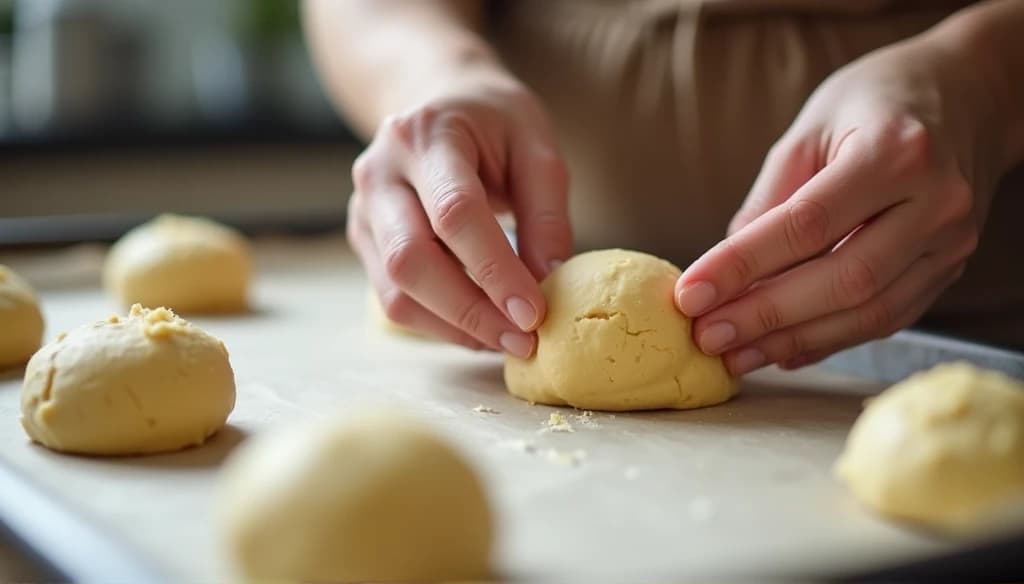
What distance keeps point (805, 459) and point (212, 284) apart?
4.57 ft

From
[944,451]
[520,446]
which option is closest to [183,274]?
[520,446]

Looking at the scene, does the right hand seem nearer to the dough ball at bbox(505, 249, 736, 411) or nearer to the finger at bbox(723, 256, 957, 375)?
the dough ball at bbox(505, 249, 736, 411)

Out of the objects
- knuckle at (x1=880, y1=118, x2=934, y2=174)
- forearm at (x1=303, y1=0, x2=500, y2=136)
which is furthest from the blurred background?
knuckle at (x1=880, y1=118, x2=934, y2=174)

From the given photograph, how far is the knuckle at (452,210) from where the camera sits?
1459mm

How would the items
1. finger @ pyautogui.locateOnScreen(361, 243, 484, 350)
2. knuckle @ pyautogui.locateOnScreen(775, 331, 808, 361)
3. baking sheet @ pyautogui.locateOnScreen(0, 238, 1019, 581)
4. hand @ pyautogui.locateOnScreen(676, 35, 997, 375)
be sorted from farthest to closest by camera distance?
finger @ pyautogui.locateOnScreen(361, 243, 484, 350), knuckle @ pyautogui.locateOnScreen(775, 331, 808, 361), hand @ pyautogui.locateOnScreen(676, 35, 997, 375), baking sheet @ pyautogui.locateOnScreen(0, 238, 1019, 581)

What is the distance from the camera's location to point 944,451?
1059 millimetres

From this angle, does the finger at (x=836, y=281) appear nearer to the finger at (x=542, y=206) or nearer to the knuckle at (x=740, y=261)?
the knuckle at (x=740, y=261)

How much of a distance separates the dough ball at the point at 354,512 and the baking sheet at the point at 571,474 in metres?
0.07

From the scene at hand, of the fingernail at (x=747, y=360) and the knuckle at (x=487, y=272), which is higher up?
the knuckle at (x=487, y=272)

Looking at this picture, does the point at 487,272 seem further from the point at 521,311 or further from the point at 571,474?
the point at 571,474

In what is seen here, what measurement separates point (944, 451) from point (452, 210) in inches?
26.6

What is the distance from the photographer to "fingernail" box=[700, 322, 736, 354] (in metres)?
1.48

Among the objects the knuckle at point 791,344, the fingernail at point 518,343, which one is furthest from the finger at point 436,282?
the knuckle at point 791,344

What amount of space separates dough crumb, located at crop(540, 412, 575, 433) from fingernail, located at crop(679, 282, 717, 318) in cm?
21
